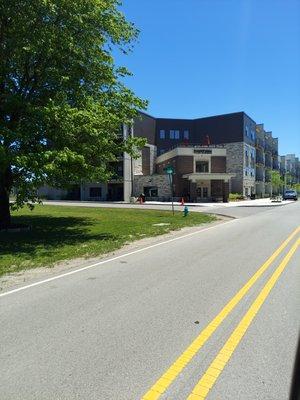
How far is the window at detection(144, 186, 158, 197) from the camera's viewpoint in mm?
63219

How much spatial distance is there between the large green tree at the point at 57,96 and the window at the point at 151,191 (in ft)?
144

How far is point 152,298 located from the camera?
24.1ft

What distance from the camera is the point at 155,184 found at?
63125mm

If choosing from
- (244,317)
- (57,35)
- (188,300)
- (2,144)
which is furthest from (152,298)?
(57,35)

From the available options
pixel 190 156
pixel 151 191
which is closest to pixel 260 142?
pixel 190 156

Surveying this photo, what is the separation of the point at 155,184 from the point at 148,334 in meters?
57.7

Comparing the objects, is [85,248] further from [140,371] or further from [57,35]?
[140,371]

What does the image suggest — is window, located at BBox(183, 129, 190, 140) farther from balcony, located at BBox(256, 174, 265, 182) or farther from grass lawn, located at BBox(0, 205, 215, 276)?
grass lawn, located at BBox(0, 205, 215, 276)

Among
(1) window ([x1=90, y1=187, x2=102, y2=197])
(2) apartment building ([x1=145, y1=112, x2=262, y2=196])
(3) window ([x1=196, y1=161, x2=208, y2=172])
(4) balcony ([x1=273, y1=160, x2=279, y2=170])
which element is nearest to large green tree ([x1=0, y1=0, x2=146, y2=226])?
(3) window ([x1=196, y1=161, x2=208, y2=172])

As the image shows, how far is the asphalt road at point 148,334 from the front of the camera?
4115 mm

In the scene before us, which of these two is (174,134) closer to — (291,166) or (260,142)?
(260,142)

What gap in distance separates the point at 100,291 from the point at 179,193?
52.1 meters

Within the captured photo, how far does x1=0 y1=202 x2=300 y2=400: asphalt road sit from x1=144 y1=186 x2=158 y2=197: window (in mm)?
53108

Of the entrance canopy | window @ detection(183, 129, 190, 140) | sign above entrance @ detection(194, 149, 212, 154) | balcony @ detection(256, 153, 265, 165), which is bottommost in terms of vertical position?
the entrance canopy
